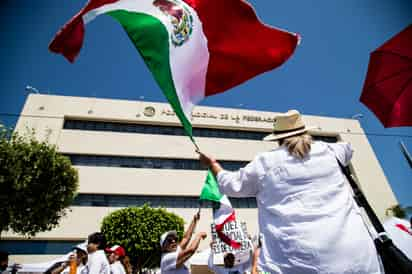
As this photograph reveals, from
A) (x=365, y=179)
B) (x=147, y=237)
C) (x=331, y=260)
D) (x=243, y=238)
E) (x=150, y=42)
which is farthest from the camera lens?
(x=365, y=179)

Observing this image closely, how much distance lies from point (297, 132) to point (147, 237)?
16804 mm

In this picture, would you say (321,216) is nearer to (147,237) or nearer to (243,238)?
(243,238)

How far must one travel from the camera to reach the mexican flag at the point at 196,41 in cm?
231

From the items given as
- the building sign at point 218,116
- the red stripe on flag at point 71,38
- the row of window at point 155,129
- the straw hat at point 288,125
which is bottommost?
the straw hat at point 288,125

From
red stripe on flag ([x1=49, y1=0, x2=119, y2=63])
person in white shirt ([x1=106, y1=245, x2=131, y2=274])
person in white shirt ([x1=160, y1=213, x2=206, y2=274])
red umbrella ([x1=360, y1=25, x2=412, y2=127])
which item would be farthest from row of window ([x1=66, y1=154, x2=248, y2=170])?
red stripe on flag ([x1=49, y1=0, x2=119, y2=63])

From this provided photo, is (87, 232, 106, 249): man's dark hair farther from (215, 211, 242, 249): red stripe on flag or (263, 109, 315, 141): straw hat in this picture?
(263, 109, 315, 141): straw hat

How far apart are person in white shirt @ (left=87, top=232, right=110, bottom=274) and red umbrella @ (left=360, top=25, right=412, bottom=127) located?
4.02 meters

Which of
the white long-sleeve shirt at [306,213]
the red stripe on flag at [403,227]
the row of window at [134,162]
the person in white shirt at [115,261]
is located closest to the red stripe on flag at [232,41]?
the white long-sleeve shirt at [306,213]

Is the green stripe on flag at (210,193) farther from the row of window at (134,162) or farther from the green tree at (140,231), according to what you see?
the row of window at (134,162)

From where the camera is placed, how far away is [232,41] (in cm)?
252

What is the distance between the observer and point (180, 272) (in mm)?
2791

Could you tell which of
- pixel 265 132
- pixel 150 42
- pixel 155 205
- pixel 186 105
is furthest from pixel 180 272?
pixel 265 132

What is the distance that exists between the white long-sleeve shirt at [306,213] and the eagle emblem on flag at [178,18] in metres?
1.44

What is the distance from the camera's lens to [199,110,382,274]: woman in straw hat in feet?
4.16
